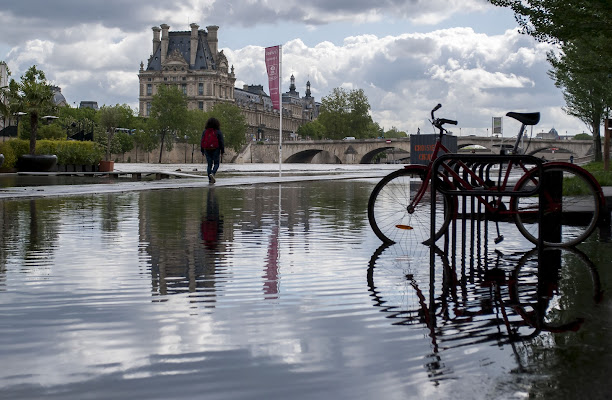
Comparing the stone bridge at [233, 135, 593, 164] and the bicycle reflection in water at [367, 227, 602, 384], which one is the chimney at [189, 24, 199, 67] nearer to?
the stone bridge at [233, 135, 593, 164]

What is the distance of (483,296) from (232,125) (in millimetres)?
125322

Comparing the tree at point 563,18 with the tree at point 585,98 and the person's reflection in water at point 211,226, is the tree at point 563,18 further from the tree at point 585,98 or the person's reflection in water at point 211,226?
the tree at point 585,98

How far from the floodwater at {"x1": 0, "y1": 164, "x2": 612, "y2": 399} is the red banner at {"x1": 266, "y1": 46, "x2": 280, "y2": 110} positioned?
22976 millimetres

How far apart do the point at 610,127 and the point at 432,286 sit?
54.3ft

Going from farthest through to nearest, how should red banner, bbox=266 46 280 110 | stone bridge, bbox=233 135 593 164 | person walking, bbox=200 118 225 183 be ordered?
stone bridge, bbox=233 135 593 164 → red banner, bbox=266 46 280 110 → person walking, bbox=200 118 225 183

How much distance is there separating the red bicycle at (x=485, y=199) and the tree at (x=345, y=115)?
138 metres

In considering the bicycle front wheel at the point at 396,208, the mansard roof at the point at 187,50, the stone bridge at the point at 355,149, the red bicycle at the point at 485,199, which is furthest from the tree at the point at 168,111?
the red bicycle at the point at 485,199

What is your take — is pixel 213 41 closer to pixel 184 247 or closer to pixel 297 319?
pixel 184 247

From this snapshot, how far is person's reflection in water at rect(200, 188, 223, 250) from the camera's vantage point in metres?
8.23

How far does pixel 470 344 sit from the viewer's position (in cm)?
386

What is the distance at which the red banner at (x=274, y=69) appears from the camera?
102 feet

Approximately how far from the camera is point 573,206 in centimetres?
805

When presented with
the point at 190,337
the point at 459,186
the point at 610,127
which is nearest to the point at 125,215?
the point at 459,186

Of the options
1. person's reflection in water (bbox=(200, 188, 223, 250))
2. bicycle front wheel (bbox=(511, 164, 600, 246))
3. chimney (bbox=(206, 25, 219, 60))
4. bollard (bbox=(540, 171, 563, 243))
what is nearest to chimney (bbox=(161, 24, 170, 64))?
chimney (bbox=(206, 25, 219, 60))
